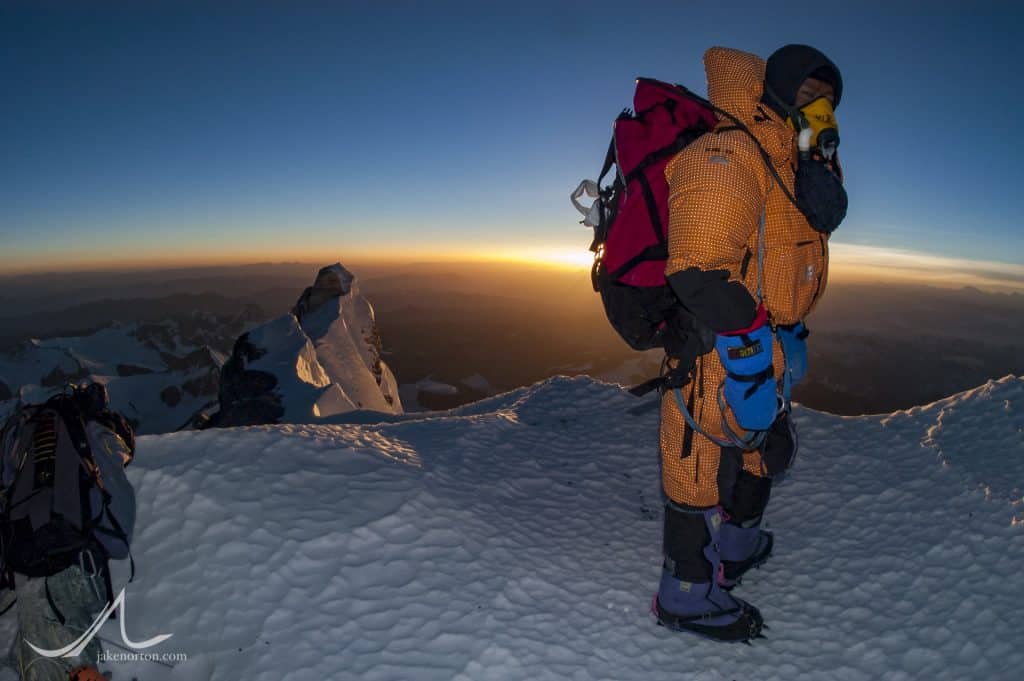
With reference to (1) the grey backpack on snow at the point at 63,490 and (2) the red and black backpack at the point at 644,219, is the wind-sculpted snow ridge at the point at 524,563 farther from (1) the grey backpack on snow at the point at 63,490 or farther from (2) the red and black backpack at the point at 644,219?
(2) the red and black backpack at the point at 644,219

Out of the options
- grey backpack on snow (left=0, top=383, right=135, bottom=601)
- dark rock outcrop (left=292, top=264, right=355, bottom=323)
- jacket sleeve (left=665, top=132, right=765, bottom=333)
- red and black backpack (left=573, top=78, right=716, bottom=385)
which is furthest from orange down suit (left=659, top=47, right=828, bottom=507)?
dark rock outcrop (left=292, top=264, right=355, bottom=323)

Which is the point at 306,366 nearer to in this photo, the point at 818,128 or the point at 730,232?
the point at 730,232

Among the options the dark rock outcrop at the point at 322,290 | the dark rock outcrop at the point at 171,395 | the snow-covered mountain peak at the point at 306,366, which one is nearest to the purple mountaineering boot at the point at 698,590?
the snow-covered mountain peak at the point at 306,366

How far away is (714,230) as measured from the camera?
2852 mm

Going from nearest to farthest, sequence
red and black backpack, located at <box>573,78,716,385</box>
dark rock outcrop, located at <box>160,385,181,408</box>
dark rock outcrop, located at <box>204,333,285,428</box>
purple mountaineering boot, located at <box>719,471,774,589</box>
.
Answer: red and black backpack, located at <box>573,78,716,385</box> < purple mountaineering boot, located at <box>719,471,774,589</box> < dark rock outcrop, located at <box>204,333,285,428</box> < dark rock outcrop, located at <box>160,385,181,408</box>

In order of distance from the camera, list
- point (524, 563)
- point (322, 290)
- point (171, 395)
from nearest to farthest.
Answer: point (524, 563), point (322, 290), point (171, 395)

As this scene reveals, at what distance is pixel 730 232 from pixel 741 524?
7.65 feet

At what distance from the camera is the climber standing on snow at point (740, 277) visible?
2.89 meters

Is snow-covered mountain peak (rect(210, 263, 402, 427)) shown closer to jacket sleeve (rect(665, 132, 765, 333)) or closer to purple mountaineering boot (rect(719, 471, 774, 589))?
purple mountaineering boot (rect(719, 471, 774, 589))

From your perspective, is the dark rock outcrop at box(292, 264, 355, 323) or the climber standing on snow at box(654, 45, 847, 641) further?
the dark rock outcrop at box(292, 264, 355, 323)

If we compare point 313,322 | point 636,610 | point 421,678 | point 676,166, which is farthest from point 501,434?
point 313,322

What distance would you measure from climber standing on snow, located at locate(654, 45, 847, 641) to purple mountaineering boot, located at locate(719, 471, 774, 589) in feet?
0.66

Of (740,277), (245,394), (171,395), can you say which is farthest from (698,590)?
(171,395)

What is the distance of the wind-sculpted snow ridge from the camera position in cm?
307
